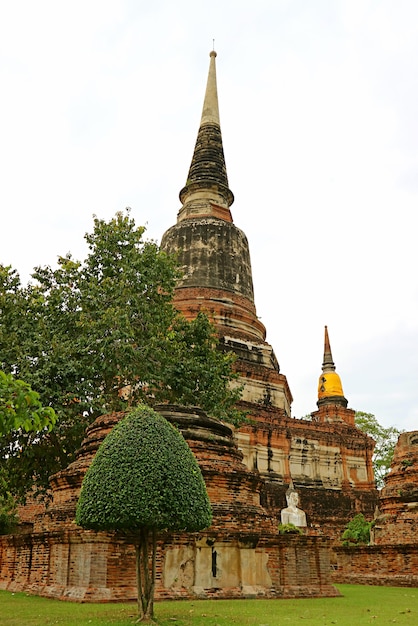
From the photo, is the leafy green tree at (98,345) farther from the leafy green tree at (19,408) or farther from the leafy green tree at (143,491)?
the leafy green tree at (19,408)

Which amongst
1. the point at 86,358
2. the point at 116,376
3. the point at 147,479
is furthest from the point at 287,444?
the point at 147,479

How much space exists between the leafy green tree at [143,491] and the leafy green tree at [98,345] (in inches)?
281

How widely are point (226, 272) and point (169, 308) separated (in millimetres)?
11491

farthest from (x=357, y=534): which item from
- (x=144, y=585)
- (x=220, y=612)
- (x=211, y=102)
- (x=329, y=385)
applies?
(x=211, y=102)

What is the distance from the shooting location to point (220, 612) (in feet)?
27.7

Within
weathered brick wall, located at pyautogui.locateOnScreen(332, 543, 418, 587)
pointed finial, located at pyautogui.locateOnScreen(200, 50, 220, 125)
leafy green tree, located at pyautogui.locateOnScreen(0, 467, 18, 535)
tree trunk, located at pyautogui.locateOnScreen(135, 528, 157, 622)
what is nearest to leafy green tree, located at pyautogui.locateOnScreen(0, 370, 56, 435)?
tree trunk, located at pyautogui.locateOnScreen(135, 528, 157, 622)

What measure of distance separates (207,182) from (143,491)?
1064 inches

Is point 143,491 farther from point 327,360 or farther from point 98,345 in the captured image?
point 327,360

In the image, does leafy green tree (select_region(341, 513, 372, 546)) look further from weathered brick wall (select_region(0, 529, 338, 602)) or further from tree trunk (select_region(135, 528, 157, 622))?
tree trunk (select_region(135, 528, 157, 622))

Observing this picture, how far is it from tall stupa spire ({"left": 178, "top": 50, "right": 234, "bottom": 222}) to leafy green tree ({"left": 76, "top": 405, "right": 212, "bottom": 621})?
24.9 meters

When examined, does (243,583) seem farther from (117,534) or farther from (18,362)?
(18,362)

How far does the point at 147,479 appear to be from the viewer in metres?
7.21

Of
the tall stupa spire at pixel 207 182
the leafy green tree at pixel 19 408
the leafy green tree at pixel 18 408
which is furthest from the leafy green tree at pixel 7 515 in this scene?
the tall stupa spire at pixel 207 182

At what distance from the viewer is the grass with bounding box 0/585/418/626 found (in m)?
7.40
